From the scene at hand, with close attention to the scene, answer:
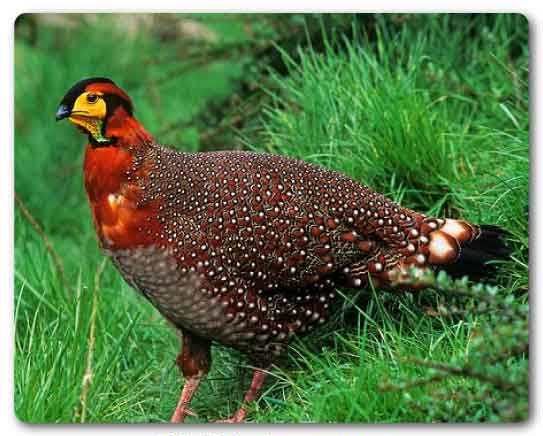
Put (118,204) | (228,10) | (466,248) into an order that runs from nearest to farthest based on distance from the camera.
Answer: (118,204) < (466,248) < (228,10)

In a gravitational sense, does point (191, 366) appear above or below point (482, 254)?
below

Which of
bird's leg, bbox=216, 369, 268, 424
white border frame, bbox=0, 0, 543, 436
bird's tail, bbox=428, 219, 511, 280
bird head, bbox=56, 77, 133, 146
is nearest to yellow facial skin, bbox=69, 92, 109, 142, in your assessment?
bird head, bbox=56, 77, 133, 146

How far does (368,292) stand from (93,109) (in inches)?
32.5

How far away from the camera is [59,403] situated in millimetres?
2689

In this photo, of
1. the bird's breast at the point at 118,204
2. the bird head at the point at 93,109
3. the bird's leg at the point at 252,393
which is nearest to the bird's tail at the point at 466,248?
the bird's leg at the point at 252,393

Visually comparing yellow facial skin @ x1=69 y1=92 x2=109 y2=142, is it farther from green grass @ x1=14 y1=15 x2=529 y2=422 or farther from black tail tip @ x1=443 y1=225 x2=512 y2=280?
black tail tip @ x1=443 y1=225 x2=512 y2=280

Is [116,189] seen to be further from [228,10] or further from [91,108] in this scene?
[228,10]

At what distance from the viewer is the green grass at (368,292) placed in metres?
2.66

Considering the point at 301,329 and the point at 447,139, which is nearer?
the point at 301,329

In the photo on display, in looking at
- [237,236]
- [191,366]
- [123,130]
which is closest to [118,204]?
[123,130]

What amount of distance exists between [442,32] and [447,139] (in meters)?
0.49

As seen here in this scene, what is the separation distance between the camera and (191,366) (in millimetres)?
2795
